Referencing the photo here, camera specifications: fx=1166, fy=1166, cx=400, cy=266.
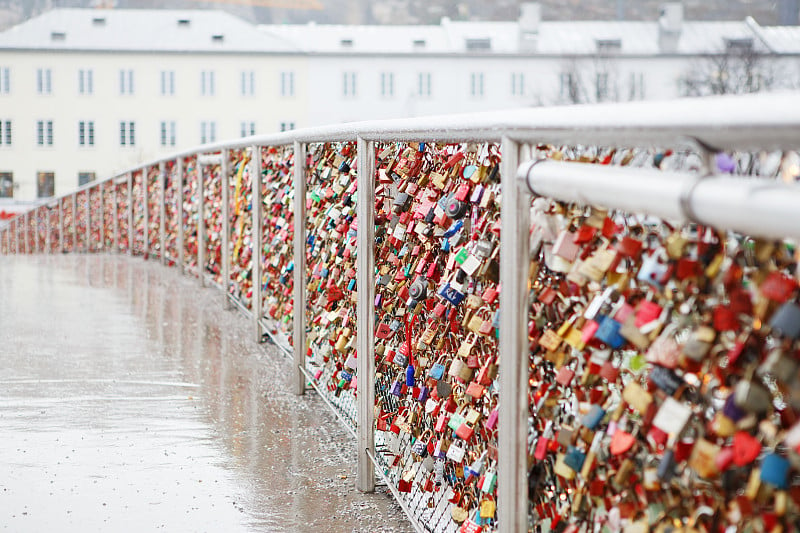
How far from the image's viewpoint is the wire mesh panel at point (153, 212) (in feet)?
54.7

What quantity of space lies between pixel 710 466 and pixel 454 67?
7891cm

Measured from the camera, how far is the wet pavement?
4.34 metres

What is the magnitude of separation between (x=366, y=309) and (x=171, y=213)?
37.4ft

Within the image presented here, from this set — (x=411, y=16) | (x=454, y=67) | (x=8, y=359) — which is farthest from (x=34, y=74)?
(x=8, y=359)

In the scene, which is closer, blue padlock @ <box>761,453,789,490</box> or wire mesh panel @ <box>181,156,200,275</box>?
blue padlock @ <box>761,453,789,490</box>

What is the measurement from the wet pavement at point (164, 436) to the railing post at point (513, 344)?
4.48 feet

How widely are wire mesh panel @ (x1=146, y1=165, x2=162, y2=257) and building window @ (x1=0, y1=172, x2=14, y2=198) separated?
212 ft

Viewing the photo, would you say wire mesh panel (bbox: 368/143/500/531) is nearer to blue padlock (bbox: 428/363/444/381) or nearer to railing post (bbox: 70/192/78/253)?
blue padlock (bbox: 428/363/444/381)

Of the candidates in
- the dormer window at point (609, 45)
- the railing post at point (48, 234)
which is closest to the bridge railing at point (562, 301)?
Answer: the railing post at point (48, 234)

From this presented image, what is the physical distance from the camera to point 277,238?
789cm

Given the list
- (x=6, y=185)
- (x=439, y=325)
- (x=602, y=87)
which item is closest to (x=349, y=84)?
(x=602, y=87)

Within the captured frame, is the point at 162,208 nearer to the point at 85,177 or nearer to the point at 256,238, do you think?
the point at 256,238

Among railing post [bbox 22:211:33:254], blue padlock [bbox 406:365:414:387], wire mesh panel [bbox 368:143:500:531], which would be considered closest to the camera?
wire mesh panel [bbox 368:143:500:531]

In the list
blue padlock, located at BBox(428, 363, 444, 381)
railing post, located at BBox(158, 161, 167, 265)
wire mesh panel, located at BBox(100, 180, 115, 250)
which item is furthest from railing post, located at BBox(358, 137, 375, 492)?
wire mesh panel, located at BBox(100, 180, 115, 250)
